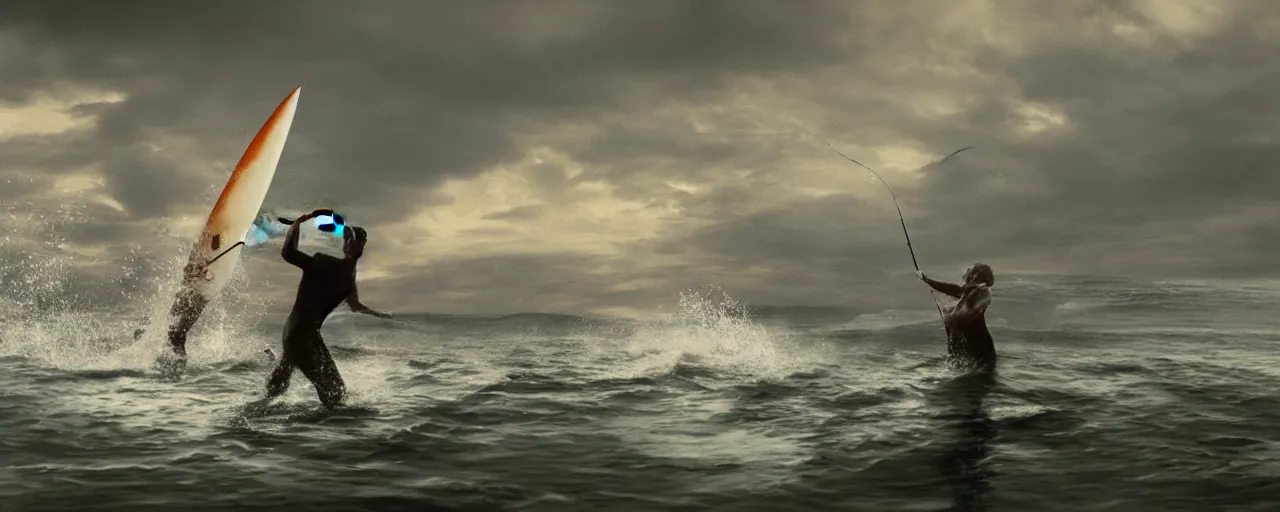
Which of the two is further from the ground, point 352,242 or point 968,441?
point 352,242

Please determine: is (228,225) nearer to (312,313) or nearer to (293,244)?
(312,313)

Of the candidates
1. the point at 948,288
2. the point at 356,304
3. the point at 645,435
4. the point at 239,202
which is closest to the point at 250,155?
the point at 239,202

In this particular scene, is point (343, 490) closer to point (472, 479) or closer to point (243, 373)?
point (472, 479)

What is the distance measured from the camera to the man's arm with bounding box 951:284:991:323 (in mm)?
12188

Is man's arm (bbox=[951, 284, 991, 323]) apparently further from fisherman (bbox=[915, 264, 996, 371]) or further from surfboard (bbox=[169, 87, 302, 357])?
surfboard (bbox=[169, 87, 302, 357])

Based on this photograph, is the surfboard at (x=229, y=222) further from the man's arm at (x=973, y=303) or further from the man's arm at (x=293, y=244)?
the man's arm at (x=973, y=303)

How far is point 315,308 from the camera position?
9812mm

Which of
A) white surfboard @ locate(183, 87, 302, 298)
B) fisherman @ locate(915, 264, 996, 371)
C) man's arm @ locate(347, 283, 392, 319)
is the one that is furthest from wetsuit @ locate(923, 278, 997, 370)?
white surfboard @ locate(183, 87, 302, 298)

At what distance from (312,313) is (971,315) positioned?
8.54m

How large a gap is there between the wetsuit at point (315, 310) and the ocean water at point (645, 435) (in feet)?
1.60

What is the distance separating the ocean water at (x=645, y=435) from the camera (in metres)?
7.07

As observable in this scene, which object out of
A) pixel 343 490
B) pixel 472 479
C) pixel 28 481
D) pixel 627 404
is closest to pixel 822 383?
pixel 627 404

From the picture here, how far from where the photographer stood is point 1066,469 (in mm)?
7961

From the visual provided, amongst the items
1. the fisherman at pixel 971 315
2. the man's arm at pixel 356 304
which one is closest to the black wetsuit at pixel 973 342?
the fisherman at pixel 971 315
